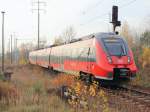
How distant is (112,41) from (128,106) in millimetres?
7439

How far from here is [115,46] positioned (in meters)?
21.2

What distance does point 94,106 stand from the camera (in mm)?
12109

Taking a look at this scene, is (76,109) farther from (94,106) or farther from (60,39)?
(60,39)

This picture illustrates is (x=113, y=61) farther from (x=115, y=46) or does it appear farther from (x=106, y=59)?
(x=115, y=46)

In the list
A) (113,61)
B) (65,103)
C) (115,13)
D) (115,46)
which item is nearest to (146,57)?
(115,13)

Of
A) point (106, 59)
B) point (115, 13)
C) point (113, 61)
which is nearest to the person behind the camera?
point (106, 59)

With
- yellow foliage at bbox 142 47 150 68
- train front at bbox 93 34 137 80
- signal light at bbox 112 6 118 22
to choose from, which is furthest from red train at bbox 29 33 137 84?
yellow foliage at bbox 142 47 150 68

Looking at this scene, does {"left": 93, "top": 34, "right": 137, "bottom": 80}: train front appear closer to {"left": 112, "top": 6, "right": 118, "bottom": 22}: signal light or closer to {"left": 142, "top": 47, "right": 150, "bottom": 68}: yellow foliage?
{"left": 112, "top": 6, "right": 118, "bottom": 22}: signal light

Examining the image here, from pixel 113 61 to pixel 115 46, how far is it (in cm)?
98

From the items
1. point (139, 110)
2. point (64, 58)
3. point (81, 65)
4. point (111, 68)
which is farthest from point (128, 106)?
point (64, 58)

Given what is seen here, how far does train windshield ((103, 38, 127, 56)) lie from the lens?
20922 millimetres

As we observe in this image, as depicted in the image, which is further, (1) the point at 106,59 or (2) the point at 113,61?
(2) the point at 113,61

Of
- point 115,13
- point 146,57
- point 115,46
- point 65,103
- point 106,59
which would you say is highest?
point 115,13

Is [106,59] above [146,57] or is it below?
above
